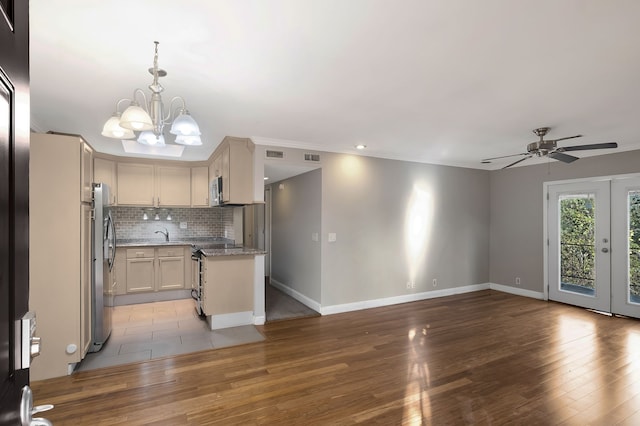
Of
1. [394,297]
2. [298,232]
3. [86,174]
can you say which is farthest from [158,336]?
[394,297]

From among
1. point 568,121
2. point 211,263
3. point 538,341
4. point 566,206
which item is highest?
point 568,121

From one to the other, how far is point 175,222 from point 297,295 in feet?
9.16

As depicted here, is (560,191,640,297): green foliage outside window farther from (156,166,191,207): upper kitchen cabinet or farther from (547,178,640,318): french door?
(156,166,191,207): upper kitchen cabinet

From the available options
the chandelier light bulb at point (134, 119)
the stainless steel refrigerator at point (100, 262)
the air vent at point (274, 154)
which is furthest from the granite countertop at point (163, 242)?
the chandelier light bulb at point (134, 119)

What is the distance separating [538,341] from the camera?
3678mm

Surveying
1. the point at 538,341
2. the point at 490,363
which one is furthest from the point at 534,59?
the point at 538,341

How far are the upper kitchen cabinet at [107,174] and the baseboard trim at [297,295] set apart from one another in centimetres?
323

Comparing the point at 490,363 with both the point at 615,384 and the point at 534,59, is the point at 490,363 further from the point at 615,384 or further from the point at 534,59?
the point at 534,59

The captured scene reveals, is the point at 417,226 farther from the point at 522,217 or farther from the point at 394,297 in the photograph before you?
the point at 522,217

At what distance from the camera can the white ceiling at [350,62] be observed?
168 cm

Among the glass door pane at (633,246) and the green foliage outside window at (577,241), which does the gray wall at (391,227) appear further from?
the glass door pane at (633,246)

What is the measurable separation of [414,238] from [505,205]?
7.22 ft

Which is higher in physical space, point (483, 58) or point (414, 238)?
point (483, 58)

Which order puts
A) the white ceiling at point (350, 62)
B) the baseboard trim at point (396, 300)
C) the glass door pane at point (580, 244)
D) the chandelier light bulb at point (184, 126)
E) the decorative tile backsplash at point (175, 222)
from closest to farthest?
the white ceiling at point (350, 62) → the chandelier light bulb at point (184, 126) → the baseboard trim at point (396, 300) → the glass door pane at point (580, 244) → the decorative tile backsplash at point (175, 222)
